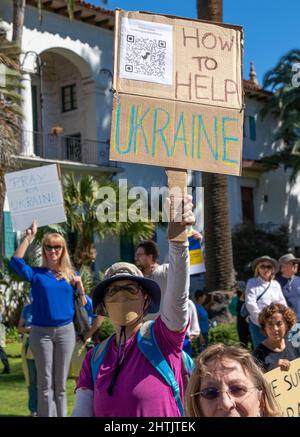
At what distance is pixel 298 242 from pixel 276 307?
94.0 feet

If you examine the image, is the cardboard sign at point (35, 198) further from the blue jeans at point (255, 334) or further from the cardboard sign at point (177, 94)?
the cardboard sign at point (177, 94)

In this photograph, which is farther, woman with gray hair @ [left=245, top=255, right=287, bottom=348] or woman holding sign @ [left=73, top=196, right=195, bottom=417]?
woman with gray hair @ [left=245, top=255, right=287, bottom=348]

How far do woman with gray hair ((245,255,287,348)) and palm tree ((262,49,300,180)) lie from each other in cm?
2259

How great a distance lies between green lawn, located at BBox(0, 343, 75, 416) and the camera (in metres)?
8.55

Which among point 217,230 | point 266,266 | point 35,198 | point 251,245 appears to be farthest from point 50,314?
point 251,245

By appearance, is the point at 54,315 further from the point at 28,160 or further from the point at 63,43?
the point at 63,43

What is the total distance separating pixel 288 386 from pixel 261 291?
454 centimetres

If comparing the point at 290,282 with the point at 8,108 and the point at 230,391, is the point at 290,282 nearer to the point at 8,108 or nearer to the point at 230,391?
the point at 230,391

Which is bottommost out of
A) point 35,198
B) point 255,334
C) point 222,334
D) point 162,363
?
point 222,334

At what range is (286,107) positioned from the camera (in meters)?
32.1

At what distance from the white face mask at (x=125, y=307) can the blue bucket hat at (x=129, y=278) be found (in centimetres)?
5

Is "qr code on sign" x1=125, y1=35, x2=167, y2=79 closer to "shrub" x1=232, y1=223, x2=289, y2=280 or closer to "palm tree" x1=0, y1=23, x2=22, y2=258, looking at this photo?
"palm tree" x1=0, y1=23, x2=22, y2=258

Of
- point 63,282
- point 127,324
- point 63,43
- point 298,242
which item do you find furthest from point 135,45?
point 298,242

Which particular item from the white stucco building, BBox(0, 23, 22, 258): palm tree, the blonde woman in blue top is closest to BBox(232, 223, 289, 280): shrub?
the white stucco building
